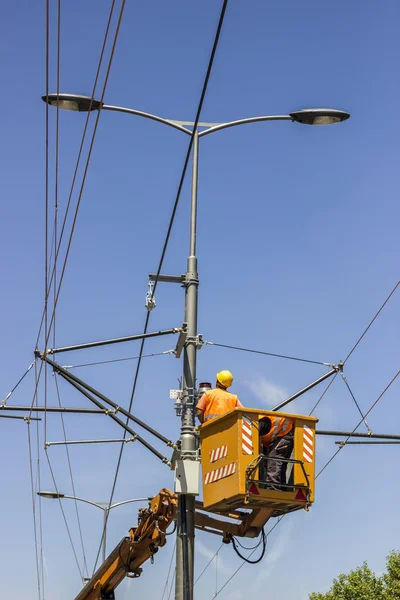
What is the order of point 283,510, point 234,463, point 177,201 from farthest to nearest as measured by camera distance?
point 177,201 → point 283,510 → point 234,463

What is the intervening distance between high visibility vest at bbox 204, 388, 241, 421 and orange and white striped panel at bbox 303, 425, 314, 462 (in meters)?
1.14

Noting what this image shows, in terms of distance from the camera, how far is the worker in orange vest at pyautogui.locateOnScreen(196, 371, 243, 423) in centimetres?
1355

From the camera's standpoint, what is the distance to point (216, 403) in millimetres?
13586

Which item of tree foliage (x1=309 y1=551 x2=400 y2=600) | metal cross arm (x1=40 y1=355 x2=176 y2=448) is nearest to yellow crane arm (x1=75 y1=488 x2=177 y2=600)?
metal cross arm (x1=40 y1=355 x2=176 y2=448)

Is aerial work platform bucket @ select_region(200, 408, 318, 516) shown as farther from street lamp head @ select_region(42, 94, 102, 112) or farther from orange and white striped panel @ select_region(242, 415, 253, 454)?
street lamp head @ select_region(42, 94, 102, 112)

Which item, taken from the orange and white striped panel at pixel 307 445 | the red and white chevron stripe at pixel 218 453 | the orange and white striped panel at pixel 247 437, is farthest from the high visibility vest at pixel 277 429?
the red and white chevron stripe at pixel 218 453

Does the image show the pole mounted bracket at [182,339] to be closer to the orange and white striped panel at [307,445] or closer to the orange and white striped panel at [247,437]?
the orange and white striped panel at [247,437]

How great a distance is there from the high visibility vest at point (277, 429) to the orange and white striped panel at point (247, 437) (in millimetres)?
340

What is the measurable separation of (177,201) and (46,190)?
2192 millimetres

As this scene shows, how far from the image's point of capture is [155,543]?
17625 mm

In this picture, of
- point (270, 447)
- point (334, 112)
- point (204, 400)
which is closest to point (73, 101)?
point (334, 112)

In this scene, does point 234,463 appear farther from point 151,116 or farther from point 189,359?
point 151,116

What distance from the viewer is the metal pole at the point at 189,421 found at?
12766 mm

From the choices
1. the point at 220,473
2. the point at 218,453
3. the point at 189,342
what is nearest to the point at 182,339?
the point at 189,342
